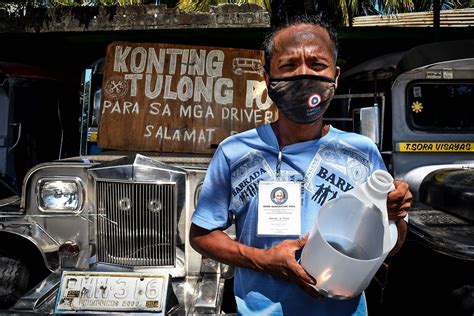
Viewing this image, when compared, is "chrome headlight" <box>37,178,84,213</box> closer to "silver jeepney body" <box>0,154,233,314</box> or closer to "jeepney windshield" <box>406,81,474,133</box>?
"silver jeepney body" <box>0,154,233,314</box>

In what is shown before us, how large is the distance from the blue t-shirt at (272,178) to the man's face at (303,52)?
0.68ft

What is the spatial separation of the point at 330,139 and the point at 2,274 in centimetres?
244

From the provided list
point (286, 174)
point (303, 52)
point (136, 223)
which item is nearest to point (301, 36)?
point (303, 52)

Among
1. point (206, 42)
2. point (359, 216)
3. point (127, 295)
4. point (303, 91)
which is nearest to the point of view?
point (359, 216)

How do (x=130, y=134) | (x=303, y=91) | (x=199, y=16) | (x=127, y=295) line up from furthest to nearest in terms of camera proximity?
(x=199, y=16)
(x=130, y=134)
(x=127, y=295)
(x=303, y=91)

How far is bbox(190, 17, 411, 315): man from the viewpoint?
147 cm

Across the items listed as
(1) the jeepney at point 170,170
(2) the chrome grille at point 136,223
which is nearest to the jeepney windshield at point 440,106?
(1) the jeepney at point 170,170

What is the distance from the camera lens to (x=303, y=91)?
153 cm

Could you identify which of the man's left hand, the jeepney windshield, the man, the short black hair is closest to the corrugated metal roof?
the jeepney windshield

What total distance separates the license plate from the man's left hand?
4.66ft

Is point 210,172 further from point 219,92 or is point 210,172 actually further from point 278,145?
point 219,92

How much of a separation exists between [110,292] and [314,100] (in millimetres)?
1540

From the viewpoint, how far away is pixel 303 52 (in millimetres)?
1514

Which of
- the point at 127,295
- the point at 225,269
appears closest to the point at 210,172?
the point at 127,295
